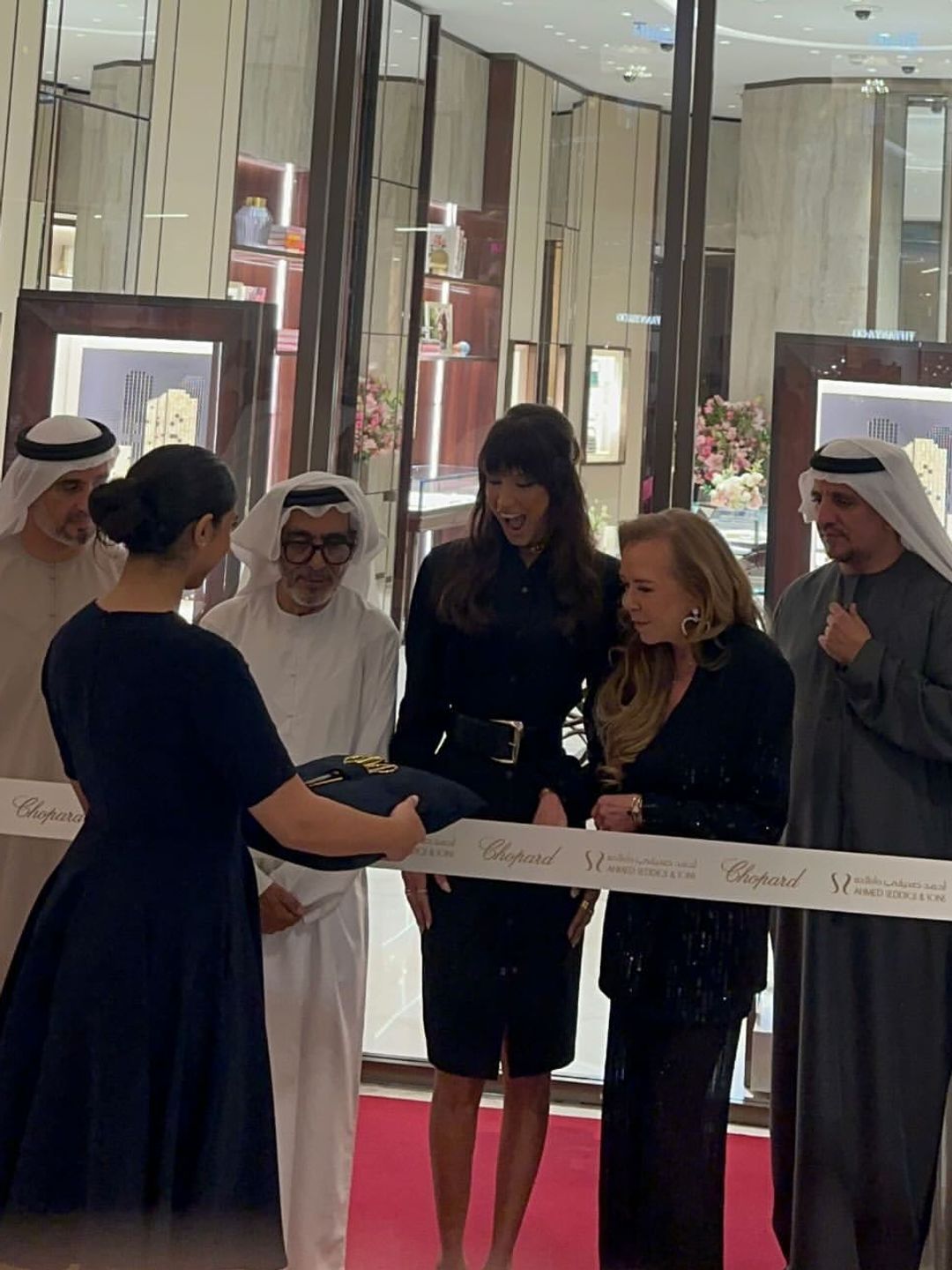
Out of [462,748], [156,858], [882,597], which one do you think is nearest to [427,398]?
[462,748]

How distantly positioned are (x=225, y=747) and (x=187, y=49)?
5.94 ft

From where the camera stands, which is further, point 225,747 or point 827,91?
point 827,91

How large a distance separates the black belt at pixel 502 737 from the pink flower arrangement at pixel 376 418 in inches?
26.5

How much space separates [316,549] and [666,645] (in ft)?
2.28

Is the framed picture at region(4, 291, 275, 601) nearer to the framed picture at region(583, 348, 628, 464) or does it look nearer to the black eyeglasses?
the black eyeglasses

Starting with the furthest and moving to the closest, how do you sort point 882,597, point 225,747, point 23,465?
point 23,465 → point 882,597 → point 225,747

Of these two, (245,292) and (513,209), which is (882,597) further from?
(245,292)

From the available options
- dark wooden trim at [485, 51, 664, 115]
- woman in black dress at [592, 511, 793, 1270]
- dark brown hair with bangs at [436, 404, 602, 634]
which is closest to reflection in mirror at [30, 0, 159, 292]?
dark wooden trim at [485, 51, 664, 115]

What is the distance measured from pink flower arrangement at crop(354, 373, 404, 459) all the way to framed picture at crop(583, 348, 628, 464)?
0.41m

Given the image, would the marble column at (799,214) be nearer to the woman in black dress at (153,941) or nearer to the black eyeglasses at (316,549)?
the black eyeglasses at (316,549)

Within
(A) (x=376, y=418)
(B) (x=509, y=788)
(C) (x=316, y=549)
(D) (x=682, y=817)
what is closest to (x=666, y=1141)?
(D) (x=682, y=817)

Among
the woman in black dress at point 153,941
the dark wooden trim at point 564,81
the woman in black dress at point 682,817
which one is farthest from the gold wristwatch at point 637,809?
the dark wooden trim at point 564,81

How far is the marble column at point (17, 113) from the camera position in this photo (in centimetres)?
325

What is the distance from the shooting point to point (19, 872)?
3.09 meters
